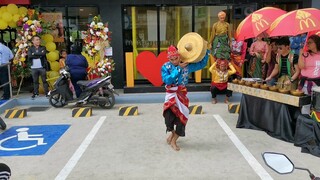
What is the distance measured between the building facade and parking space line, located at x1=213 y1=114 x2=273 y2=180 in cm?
388

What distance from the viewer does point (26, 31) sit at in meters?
8.72

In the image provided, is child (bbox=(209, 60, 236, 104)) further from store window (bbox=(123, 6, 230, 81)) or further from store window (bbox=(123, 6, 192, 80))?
store window (bbox=(123, 6, 192, 80))

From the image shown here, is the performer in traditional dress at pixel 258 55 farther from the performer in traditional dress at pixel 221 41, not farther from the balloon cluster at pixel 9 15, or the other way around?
the balloon cluster at pixel 9 15

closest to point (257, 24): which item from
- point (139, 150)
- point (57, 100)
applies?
point (139, 150)

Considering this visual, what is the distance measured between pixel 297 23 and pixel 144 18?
567 centimetres

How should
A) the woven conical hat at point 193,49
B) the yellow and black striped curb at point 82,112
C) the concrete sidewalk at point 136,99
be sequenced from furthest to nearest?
the concrete sidewalk at point 136,99
the yellow and black striped curb at point 82,112
the woven conical hat at point 193,49

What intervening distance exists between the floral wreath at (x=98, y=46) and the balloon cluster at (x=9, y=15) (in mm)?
1843

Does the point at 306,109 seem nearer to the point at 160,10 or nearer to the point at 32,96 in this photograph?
the point at 160,10

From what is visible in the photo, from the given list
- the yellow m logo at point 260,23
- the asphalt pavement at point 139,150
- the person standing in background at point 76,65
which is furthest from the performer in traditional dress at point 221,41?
the person standing in background at point 76,65

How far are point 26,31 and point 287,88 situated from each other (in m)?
6.34

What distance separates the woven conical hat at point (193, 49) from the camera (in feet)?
16.7

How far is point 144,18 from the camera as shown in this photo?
33.0 ft

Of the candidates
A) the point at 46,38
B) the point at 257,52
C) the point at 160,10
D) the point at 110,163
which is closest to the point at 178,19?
the point at 160,10

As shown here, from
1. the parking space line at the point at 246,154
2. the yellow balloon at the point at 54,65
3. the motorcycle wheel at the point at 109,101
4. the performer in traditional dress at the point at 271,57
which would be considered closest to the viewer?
the parking space line at the point at 246,154
